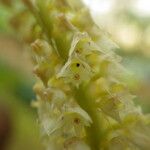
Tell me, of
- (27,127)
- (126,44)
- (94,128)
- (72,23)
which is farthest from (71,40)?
(126,44)

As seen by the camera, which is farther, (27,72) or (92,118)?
(27,72)

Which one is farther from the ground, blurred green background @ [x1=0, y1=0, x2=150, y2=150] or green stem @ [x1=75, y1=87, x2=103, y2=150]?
green stem @ [x1=75, y1=87, x2=103, y2=150]

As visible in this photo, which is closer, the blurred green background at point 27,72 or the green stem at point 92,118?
the green stem at point 92,118

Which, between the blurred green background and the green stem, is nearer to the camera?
the green stem

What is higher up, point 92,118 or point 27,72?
point 92,118

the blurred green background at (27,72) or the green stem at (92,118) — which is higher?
the green stem at (92,118)
